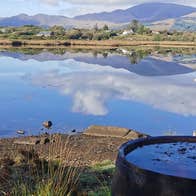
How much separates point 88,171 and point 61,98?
676 inches

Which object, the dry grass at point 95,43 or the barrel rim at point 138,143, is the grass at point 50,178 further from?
the dry grass at point 95,43

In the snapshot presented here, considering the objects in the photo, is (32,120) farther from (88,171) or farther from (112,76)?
(112,76)

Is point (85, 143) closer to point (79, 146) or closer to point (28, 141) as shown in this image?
point (79, 146)

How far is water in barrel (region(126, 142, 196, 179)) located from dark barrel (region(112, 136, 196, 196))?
3.7 inches

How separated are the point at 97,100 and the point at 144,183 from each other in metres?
23.9

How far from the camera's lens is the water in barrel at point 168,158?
10.3 ft

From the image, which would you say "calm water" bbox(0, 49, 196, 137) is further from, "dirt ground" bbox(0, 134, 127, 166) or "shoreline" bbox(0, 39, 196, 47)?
"shoreline" bbox(0, 39, 196, 47)

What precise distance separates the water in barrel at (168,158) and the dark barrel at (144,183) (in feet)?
0.31

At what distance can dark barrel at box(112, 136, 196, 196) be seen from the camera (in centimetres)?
286

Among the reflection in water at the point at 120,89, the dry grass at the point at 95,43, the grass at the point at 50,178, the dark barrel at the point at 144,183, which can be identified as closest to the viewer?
the dark barrel at the point at 144,183

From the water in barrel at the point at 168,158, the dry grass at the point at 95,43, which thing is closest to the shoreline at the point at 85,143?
the water in barrel at the point at 168,158

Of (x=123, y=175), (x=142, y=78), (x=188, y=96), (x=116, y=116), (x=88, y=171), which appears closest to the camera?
(x=123, y=175)

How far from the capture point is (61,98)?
26906 mm

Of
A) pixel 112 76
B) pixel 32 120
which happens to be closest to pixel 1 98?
pixel 32 120
